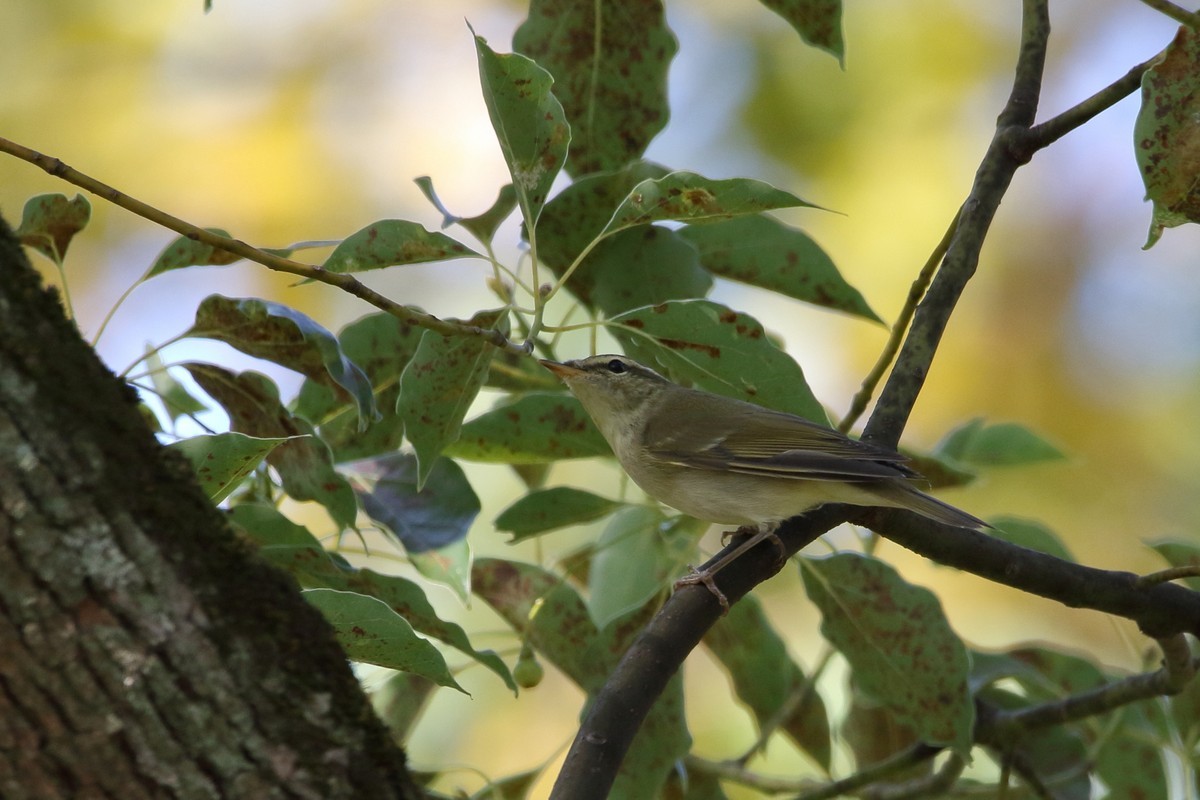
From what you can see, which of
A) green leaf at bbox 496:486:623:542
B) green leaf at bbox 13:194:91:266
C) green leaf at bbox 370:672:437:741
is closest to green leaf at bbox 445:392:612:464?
green leaf at bbox 496:486:623:542

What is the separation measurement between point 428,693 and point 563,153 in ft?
4.83

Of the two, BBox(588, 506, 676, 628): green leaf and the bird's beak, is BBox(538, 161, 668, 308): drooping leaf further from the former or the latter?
BBox(588, 506, 676, 628): green leaf

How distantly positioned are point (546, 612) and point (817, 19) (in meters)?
1.46

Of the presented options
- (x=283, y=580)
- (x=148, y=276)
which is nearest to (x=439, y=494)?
(x=148, y=276)

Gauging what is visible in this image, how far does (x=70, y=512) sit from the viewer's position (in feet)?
3.80

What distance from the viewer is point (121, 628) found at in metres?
1.16

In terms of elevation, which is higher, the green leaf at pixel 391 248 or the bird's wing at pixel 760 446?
the bird's wing at pixel 760 446

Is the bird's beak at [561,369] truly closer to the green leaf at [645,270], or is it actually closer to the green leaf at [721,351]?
the green leaf at [645,270]

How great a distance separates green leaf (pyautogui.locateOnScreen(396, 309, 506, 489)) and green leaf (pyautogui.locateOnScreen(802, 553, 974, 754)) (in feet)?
3.04

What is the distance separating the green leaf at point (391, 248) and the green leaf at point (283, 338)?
0.14 metres

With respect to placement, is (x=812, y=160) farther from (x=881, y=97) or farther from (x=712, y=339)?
(x=712, y=339)

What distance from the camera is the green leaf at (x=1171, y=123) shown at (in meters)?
1.85

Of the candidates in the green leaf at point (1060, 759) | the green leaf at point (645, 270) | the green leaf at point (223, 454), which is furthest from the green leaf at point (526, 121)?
the green leaf at point (1060, 759)

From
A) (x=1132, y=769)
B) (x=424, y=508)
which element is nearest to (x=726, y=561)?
(x=424, y=508)
